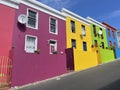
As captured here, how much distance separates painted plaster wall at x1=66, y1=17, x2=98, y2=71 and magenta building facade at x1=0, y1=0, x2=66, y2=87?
1416 mm

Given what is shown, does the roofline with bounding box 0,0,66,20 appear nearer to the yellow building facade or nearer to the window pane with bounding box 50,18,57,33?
the window pane with bounding box 50,18,57,33

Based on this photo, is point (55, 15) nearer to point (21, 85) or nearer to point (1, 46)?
point (1, 46)

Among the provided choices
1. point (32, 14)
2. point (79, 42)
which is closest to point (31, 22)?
point (32, 14)

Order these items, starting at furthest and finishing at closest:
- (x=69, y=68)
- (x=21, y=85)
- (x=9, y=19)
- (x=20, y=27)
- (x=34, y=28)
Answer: (x=69, y=68), (x=34, y=28), (x=20, y=27), (x=9, y=19), (x=21, y=85)

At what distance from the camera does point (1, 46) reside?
503 inches

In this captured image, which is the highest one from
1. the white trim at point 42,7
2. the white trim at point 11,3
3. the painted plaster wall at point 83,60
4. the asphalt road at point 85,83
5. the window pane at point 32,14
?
the white trim at point 42,7

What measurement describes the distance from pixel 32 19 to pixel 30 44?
2751 mm

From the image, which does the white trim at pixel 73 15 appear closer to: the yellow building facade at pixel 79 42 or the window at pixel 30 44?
the yellow building facade at pixel 79 42

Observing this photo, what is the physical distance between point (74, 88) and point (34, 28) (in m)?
8.67

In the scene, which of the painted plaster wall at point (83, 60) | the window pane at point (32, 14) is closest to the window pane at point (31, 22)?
the window pane at point (32, 14)

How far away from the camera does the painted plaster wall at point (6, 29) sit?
1291 cm

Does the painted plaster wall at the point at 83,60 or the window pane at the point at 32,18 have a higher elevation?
the window pane at the point at 32,18

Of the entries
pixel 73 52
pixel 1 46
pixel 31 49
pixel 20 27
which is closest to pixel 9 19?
pixel 20 27

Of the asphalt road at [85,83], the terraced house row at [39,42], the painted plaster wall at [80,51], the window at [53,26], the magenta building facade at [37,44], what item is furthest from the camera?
the painted plaster wall at [80,51]
